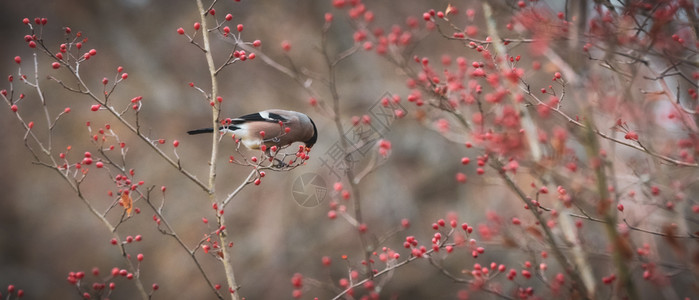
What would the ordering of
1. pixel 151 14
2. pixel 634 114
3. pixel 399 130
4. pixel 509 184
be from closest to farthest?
1. pixel 509 184
2. pixel 634 114
3. pixel 399 130
4. pixel 151 14

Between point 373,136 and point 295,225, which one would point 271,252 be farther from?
point 373,136

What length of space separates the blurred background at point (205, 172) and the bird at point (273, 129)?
3.12m

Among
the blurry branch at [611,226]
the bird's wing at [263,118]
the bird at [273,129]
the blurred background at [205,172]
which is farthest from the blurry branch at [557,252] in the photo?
the blurred background at [205,172]

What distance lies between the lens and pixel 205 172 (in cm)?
827

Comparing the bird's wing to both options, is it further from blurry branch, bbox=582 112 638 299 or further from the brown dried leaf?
blurry branch, bbox=582 112 638 299

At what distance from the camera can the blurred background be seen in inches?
295

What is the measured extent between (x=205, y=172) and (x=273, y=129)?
16.3 feet

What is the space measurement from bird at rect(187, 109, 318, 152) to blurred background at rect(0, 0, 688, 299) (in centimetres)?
312

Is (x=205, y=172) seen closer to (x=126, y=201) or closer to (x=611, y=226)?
(x=126, y=201)

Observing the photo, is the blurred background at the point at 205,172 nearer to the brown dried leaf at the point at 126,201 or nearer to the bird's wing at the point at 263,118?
the bird's wing at the point at 263,118

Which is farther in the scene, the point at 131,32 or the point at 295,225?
the point at 131,32

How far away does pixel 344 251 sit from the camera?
25.0 feet

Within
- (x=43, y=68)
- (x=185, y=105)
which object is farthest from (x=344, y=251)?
(x=43, y=68)

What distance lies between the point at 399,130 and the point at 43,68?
5401 millimetres
